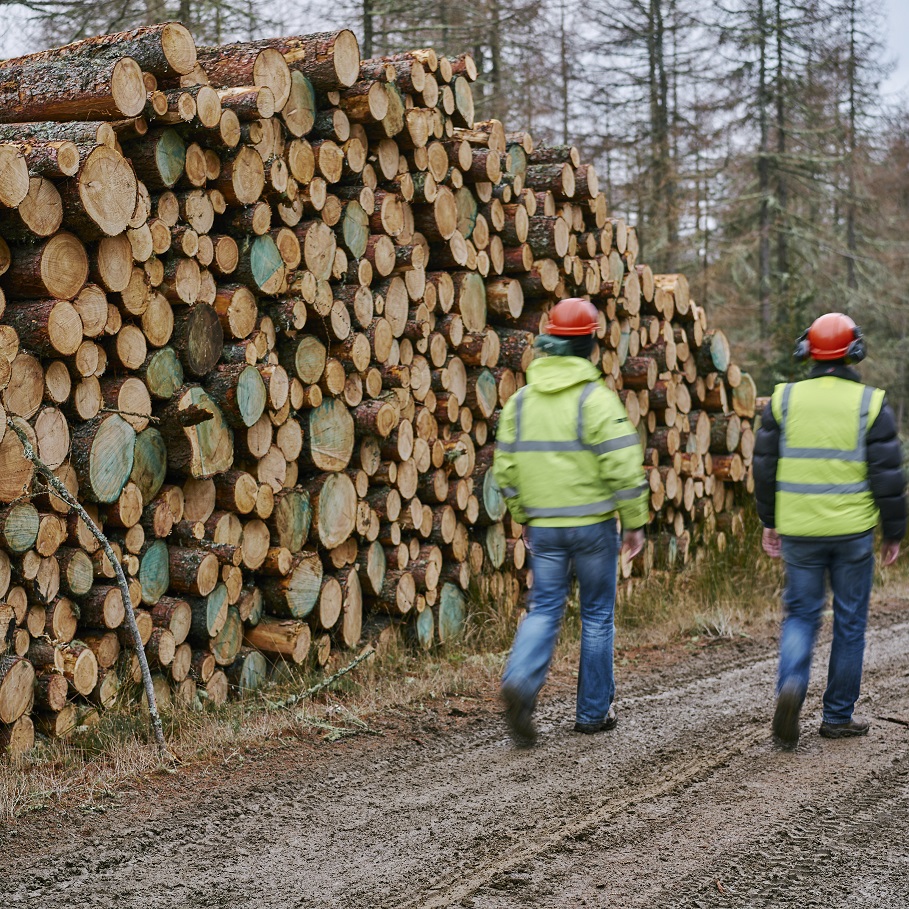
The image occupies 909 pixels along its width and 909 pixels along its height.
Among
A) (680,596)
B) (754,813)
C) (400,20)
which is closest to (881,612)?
(680,596)

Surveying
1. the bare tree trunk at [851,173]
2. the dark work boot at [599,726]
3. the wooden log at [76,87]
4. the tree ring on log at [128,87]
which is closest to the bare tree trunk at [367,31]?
the wooden log at [76,87]

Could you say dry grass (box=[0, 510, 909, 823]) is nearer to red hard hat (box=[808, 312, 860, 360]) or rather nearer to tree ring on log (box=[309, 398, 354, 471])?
tree ring on log (box=[309, 398, 354, 471])

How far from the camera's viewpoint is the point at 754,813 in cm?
409

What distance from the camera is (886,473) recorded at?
4766mm

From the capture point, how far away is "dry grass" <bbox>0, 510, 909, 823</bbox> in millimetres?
4480

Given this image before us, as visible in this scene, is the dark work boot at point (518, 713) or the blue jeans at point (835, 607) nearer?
the dark work boot at point (518, 713)

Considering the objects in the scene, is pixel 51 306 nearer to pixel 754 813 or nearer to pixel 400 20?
pixel 754 813

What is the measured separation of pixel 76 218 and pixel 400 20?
1108cm

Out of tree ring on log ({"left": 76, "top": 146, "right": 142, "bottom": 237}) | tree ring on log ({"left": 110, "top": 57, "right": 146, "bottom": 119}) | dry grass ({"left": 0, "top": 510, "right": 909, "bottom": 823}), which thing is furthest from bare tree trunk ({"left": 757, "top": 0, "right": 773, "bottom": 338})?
tree ring on log ({"left": 76, "top": 146, "right": 142, "bottom": 237})

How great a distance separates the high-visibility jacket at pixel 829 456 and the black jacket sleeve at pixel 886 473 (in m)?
0.03

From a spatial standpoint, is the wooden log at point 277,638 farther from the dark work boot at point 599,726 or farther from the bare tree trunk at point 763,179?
the bare tree trunk at point 763,179

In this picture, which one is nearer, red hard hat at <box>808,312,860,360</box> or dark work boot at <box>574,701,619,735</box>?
red hard hat at <box>808,312,860,360</box>

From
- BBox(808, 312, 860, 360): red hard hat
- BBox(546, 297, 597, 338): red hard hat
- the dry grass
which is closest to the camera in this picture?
the dry grass

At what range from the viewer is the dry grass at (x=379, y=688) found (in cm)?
448
